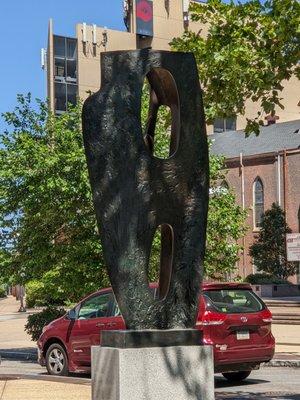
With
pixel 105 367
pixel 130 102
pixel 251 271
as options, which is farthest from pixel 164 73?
pixel 251 271

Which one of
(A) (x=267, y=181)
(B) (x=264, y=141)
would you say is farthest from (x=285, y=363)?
(B) (x=264, y=141)

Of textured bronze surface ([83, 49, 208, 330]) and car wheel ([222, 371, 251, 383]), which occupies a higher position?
textured bronze surface ([83, 49, 208, 330])

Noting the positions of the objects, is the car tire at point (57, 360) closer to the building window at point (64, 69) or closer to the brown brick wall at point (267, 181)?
the brown brick wall at point (267, 181)

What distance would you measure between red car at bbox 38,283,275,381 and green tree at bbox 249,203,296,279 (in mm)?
40097

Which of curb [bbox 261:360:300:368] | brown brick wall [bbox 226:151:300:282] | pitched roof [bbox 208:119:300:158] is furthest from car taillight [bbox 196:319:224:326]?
pitched roof [bbox 208:119:300:158]

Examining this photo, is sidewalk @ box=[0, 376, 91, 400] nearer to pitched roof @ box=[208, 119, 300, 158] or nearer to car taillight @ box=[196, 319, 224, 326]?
car taillight @ box=[196, 319, 224, 326]

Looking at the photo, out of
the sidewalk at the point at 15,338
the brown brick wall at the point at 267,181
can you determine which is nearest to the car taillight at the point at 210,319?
the sidewalk at the point at 15,338

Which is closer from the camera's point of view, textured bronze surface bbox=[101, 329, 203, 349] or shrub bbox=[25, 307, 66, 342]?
textured bronze surface bbox=[101, 329, 203, 349]

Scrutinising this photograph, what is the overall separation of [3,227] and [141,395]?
1520 cm

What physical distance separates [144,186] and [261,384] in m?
7.60

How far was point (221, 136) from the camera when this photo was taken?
74812mm

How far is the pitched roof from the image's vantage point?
218ft

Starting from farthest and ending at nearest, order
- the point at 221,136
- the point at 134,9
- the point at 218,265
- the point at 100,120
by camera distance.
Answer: the point at 134,9, the point at 221,136, the point at 218,265, the point at 100,120

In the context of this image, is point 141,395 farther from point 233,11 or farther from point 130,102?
point 233,11
